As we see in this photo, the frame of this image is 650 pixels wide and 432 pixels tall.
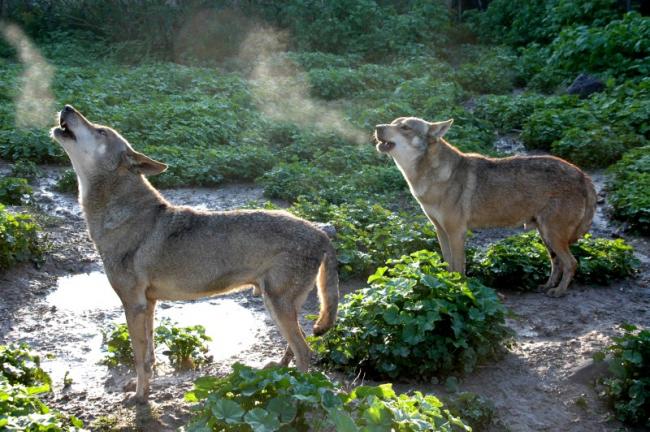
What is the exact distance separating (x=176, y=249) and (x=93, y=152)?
42.0 inches

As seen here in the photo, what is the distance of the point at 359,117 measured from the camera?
15.4m

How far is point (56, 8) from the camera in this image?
22828 millimetres

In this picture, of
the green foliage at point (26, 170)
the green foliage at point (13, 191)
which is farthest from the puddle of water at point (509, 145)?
the green foliage at point (13, 191)

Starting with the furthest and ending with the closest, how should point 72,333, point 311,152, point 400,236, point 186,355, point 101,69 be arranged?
point 101,69 → point 311,152 → point 400,236 → point 72,333 → point 186,355

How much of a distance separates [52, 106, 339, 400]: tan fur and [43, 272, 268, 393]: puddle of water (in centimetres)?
98

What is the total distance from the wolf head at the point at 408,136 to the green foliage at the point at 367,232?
0.98 metres

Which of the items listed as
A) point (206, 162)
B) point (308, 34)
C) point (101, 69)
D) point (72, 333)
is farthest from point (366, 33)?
point (72, 333)

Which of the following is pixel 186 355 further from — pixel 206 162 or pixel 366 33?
pixel 366 33

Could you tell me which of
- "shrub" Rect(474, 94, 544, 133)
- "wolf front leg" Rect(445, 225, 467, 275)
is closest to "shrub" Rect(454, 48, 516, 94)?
"shrub" Rect(474, 94, 544, 133)

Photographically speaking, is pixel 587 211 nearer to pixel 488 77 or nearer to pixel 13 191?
pixel 13 191

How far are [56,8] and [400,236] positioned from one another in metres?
17.0

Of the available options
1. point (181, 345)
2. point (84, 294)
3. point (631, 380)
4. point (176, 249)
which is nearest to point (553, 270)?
point (631, 380)

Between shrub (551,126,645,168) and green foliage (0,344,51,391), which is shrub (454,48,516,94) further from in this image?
green foliage (0,344,51,391)

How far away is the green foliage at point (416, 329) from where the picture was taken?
21.5 feet
